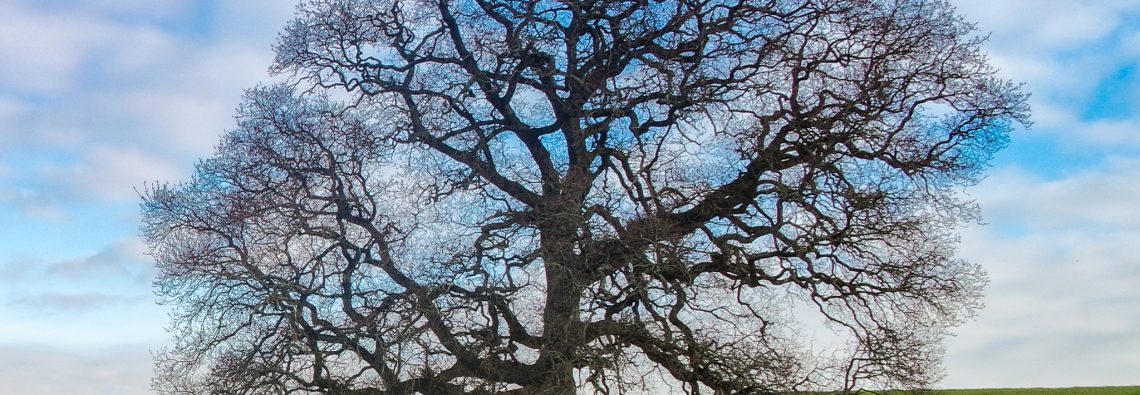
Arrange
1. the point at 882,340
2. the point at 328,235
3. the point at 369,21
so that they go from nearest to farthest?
1. the point at 882,340
2. the point at 328,235
3. the point at 369,21

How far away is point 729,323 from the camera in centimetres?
1158

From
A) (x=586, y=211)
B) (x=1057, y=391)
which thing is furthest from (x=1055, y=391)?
(x=586, y=211)

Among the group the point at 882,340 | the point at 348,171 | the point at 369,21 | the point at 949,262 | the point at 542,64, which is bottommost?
the point at 882,340

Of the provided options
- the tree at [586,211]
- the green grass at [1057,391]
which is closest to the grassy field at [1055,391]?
the green grass at [1057,391]

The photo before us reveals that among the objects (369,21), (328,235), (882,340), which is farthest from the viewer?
(369,21)

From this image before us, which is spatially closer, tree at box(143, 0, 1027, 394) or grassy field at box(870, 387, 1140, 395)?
tree at box(143, 0, 1027, 394)

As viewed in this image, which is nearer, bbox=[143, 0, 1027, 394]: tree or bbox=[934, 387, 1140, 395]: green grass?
bbox=[143, 0, 1027, 394]: tree

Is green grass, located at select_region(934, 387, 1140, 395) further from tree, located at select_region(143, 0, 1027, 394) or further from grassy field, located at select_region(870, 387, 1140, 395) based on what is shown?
tree, located at select_region(143, 0, 1027, 394)

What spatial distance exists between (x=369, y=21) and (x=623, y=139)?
4199 millimetres

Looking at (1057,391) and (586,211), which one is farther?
→ (1057,391)

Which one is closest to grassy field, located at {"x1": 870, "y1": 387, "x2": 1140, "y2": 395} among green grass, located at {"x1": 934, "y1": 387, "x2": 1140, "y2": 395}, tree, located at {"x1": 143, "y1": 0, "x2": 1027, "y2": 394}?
green grass, located at {"x1": 934, "y1": 387, "x2": 1140, "y2": 395}

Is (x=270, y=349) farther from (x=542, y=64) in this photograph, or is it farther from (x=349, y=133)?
(x=542, y=64)

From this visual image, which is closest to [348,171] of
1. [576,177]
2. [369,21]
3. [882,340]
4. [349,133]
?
[349,133]

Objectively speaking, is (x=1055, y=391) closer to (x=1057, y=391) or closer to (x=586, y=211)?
(x=1057, y=391)
